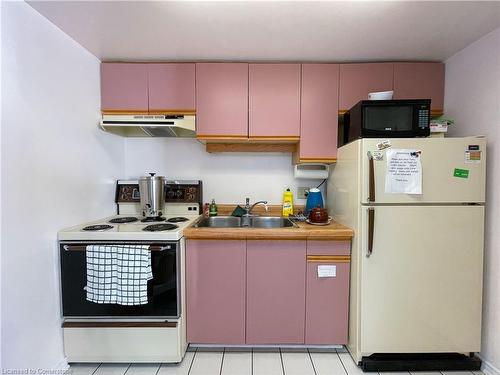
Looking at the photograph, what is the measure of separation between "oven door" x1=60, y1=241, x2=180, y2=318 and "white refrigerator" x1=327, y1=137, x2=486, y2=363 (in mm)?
1191

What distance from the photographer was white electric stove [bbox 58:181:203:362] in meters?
1.53

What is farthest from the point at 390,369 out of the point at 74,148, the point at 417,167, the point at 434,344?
the point at 74,148

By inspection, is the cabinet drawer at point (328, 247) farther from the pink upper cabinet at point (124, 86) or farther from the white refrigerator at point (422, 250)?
the pink upper cabinet at point (124, 86)

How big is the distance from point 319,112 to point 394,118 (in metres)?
0.53

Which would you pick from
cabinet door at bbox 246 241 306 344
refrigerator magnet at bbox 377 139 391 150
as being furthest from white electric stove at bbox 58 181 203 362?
refrigerator magnet at bbox 377 139 391 150

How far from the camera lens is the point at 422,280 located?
60.7 inches

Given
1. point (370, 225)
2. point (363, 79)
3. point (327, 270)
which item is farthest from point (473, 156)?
point (327, 270)

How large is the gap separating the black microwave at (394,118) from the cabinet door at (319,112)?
11.7 inches

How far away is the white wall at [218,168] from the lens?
2.31 meters

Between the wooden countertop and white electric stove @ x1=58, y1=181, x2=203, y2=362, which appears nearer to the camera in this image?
white electric stove @ x1=58, y1=181, x2=203, y2=362

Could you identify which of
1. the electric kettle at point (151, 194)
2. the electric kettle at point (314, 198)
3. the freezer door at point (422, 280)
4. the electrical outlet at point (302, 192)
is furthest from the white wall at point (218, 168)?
the freezer door at point (422, 280)

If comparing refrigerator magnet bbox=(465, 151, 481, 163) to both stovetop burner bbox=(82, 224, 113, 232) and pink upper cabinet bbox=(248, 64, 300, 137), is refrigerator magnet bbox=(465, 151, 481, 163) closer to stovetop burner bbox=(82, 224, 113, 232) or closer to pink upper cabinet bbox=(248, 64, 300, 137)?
pink upper cabinet bbox=(248, 64, 300, 137)

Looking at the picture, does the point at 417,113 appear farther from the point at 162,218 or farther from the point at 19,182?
the point at 19,182

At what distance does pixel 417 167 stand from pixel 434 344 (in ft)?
3.75
